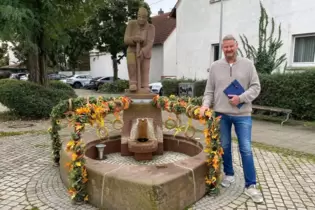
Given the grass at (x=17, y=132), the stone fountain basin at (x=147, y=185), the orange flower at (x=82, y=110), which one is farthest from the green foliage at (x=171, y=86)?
the orange flower at (x=82, y=110)

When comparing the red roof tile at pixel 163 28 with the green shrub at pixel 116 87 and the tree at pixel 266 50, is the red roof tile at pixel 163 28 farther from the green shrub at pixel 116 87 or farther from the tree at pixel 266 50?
the tree at pixel 266 50

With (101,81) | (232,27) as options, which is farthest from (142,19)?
(101,81)

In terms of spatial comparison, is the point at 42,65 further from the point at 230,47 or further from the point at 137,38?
the point at 230,47

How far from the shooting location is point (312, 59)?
10.8 meters

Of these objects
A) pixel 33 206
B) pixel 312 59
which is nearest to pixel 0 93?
pixel 33 206

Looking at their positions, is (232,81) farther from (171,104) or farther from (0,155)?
(0,155)

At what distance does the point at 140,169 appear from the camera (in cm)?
339

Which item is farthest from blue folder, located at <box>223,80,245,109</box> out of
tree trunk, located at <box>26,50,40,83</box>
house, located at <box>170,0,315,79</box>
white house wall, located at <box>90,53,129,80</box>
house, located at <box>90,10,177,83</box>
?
white house wall, located at <box>90,53,129,80</box>

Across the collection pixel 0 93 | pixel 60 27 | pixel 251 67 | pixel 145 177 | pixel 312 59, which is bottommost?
pixel 145 177

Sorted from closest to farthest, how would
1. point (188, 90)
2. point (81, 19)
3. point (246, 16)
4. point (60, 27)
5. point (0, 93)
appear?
point (0, 93)
point (60, 27)
point (81, 19)
point (246, 16)
point (188, 90)

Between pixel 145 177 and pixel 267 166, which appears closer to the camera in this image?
pixel 145 177

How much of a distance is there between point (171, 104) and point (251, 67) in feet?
4.84

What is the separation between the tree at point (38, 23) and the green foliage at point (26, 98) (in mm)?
1277

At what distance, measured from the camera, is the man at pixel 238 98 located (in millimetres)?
3383
